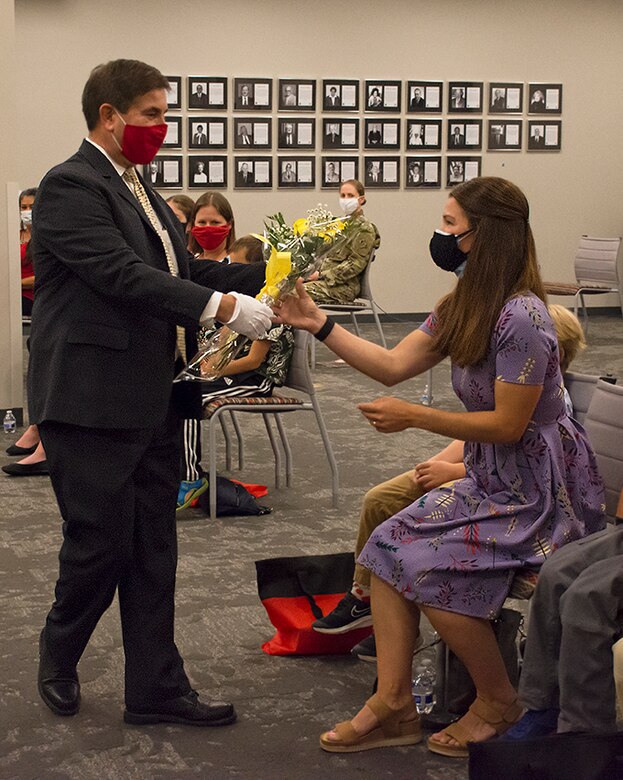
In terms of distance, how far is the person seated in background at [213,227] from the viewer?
5.31 m

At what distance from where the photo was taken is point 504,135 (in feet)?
41.3

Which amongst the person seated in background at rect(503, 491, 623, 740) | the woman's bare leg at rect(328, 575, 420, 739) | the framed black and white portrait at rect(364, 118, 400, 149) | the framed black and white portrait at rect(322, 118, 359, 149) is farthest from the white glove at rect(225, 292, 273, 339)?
the framed black and white portrait at rect(364, 118, 400, 149)

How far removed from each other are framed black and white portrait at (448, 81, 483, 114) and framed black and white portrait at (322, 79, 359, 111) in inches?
40.0

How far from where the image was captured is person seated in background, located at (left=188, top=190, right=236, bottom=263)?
17.4 ft

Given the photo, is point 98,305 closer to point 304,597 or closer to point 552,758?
point 304,597

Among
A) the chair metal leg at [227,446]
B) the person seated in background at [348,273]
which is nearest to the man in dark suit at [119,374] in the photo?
the chair metal leg at [227,446]

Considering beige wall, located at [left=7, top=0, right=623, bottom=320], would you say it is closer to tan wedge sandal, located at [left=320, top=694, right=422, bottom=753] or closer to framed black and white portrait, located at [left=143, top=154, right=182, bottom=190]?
framed black and white portrait, located at [left=143, top=154, right=182, bottom=190]

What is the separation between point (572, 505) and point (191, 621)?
1.46m

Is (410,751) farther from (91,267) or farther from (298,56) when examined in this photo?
(298,56)

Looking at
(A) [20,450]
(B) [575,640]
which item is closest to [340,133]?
(A) [20,450]

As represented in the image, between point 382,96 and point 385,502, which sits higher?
point 382,96

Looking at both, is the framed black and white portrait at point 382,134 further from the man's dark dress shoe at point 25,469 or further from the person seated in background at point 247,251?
the person seated in background at point 247,251

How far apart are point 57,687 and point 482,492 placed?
1229mm

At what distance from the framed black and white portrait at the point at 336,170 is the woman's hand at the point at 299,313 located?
8930mm
